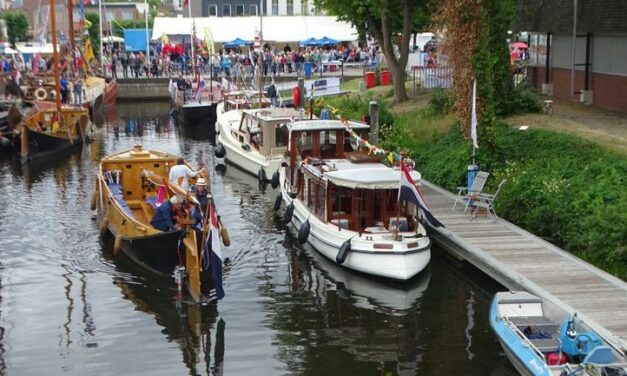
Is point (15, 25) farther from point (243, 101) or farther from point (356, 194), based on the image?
point (356, 194)

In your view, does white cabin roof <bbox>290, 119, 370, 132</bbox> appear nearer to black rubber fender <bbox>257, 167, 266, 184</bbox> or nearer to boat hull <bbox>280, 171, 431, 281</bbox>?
boat hull <bbox>280, 171, 431, 281</bbox>

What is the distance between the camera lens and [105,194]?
80.9ft

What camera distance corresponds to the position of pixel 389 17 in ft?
137

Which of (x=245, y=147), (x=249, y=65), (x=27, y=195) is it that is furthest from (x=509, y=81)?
(x=249, y=65)

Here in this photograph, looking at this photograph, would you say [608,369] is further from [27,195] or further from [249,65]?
[249,65]

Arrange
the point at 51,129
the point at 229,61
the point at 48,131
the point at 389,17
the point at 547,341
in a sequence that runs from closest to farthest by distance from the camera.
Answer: the point at 547,341 < the point at 48,131 < the point at 51,129 < the point at 389,17 < the point at 229,61

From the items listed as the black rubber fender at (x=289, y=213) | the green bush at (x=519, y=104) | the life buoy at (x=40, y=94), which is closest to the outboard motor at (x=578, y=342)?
the black rubber fender at (x=289, y=213)

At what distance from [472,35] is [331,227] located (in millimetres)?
7780

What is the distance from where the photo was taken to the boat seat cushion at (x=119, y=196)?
2293cm

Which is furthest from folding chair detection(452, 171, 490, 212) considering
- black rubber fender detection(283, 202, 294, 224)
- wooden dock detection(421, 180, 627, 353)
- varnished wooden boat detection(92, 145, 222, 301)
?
varnished wooden boat detection(92, 145, 222, 301)

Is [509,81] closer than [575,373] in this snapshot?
No

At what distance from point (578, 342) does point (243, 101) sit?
2962 cm

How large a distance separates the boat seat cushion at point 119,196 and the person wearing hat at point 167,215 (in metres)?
2.28

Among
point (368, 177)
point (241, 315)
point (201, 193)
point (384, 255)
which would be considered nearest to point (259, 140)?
point (201, 193)
